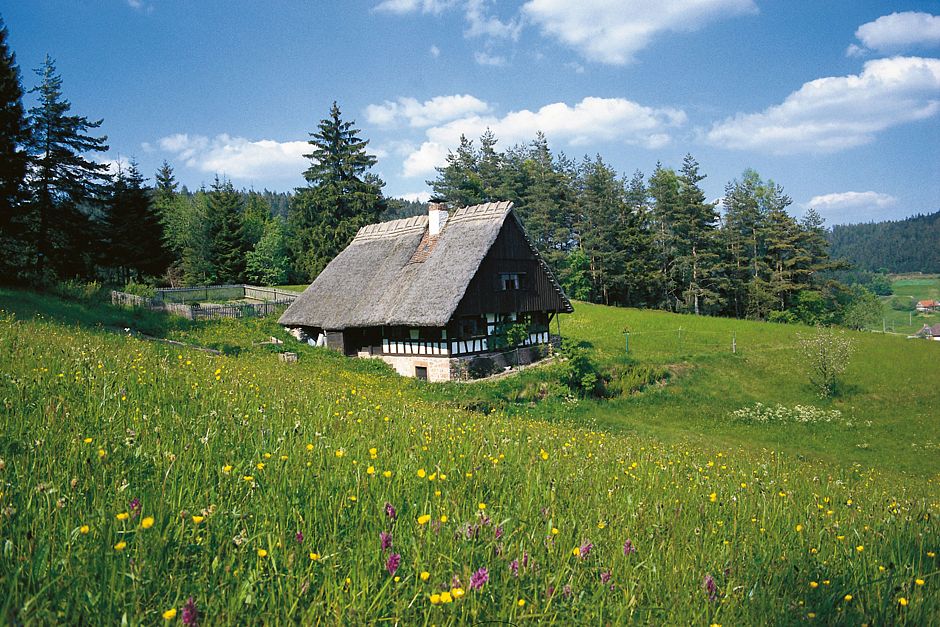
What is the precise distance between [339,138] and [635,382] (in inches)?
1755

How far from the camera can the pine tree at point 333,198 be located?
5538 centimetres

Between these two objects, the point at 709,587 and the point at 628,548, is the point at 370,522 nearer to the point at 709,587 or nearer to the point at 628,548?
the point at 628,548

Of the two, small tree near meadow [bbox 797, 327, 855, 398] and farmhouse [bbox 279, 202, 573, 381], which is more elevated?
farmhouse [bbox 279, 202, 573, 381]

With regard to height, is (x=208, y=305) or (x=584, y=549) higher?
(x=208, y=305)

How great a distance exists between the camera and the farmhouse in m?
24.5

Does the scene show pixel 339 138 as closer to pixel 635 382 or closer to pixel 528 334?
pixel 528 334

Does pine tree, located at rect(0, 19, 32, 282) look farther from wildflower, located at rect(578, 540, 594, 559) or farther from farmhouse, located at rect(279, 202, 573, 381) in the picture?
wildflower, located at rect(578, 540, 594, 559)

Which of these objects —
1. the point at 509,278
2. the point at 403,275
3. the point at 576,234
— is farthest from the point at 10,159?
the point at 576,234

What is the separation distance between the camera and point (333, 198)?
2191 inches

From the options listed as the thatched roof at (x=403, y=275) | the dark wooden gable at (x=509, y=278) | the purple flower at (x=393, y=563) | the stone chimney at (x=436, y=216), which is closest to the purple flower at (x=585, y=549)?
the purple flower at (x=393, y=563)

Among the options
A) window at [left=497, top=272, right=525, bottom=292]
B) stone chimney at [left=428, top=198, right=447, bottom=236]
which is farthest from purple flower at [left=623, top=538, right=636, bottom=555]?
stone chimney at [left=428, top=198, right=447, bottom=236]

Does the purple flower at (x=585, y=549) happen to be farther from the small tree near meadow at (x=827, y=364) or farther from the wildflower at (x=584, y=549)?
the small tree near meadow at (x=827, y=364)

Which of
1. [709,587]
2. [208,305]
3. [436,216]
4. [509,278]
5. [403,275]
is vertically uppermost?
[436,216]

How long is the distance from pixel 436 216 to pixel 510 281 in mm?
5822
